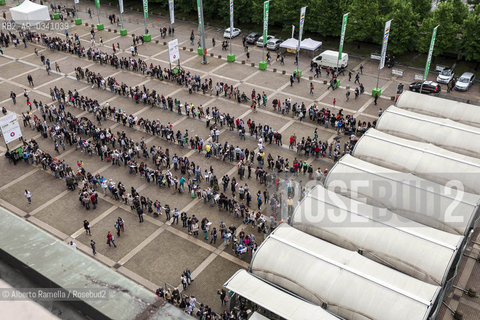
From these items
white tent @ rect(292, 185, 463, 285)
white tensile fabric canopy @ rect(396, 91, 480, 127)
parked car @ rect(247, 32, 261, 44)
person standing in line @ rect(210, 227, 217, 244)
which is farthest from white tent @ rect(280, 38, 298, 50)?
person standing in line @ rect(210, 227, 217, 244)

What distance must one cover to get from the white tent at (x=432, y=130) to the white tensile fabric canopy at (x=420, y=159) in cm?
149

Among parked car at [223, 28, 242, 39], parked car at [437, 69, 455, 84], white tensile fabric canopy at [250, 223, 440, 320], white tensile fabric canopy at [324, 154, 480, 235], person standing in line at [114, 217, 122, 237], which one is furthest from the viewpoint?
parked car at [223, 28, 242, 39]

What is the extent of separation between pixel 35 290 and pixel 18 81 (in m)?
46.1

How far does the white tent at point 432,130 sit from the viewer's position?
1170 inches

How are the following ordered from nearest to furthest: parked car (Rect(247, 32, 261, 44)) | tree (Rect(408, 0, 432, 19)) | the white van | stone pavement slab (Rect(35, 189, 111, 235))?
stone pavement slab (Rect(35, 189, 111, 235))
the white van
tree (Rect(408, 0, 432, 19))
parked car (Rect(247, 32, 261, 44))

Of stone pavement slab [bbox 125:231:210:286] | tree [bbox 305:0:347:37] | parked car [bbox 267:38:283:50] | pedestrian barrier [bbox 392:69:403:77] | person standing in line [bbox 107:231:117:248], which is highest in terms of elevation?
tree [bbox 305:0:347:37]

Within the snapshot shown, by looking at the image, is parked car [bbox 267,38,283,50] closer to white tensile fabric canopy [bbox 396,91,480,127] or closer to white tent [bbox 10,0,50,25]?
white tensile fabric canopy [bbox 396,91,480,127]

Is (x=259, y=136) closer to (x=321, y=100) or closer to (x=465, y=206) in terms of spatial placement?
(x=321, y=100)

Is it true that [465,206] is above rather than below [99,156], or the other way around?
above

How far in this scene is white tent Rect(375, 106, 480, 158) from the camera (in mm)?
29719

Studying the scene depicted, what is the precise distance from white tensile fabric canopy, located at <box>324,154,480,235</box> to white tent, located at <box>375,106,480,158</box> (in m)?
4.95

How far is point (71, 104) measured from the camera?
43.1 m

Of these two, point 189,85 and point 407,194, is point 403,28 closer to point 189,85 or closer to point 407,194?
point 189,85

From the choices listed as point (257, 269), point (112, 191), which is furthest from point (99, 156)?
point (257, 269)
